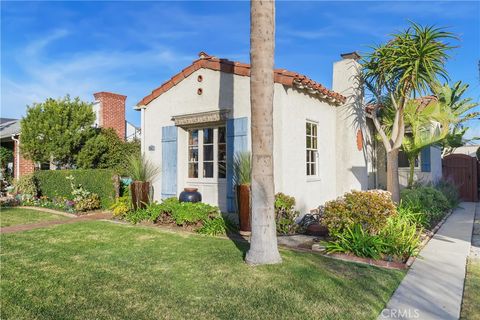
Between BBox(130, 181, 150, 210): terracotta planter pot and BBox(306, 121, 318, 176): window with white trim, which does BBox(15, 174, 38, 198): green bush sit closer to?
Result: BBox(130, 181, 150, 210): terracotta planter pot

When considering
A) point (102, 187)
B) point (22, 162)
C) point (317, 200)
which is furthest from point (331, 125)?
point (22, 162)

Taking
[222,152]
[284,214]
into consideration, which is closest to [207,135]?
[222,152]

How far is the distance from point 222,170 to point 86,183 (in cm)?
614

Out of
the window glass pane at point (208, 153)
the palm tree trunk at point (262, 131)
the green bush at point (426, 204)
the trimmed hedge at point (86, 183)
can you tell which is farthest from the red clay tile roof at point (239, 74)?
the green bush at point (426, 204)

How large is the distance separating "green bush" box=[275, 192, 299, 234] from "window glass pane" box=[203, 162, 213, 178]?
8.53 feet

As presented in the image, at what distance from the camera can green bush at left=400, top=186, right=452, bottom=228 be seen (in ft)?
29.7

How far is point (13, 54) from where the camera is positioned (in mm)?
11242

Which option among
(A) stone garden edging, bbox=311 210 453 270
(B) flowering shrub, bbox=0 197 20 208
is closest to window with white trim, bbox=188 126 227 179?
(A) stone garden edging, bbox=311 210 453 270

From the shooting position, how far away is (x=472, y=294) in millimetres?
4441

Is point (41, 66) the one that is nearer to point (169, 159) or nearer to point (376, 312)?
point (169, 159)

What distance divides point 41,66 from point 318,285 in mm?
11979

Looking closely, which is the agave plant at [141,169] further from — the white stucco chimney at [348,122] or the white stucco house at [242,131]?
the white stucco chimney at [348,122]

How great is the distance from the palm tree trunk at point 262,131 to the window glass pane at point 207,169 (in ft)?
15.6

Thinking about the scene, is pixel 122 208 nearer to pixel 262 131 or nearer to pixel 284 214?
pixel 284 214
